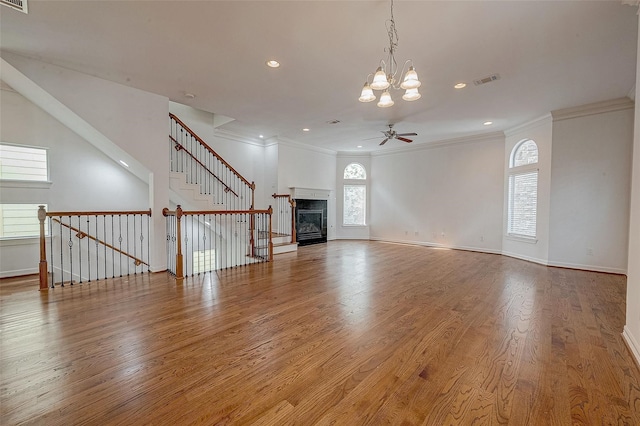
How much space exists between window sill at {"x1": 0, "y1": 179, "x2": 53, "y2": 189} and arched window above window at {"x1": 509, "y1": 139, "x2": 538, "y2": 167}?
388 inches

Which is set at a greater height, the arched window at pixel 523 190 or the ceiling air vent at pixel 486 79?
the ceiling air vent at pixel 486 79

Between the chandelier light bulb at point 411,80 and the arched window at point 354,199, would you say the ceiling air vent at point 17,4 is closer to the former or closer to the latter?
the chandelier light bulb at point 411,80

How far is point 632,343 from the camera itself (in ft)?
7.79

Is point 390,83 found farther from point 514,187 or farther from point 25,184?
point 25,184

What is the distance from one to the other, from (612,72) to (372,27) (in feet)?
12.3

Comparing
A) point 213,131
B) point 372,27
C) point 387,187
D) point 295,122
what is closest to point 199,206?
point 213,131

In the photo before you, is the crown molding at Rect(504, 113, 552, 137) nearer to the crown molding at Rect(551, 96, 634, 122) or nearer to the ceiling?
the crown molding at Rect(551, 96, 634, 122)

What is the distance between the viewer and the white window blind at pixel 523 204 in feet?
19.9

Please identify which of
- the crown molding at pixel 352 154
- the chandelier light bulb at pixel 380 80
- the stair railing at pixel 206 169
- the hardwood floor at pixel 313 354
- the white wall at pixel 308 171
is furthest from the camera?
the crown molding at pixel 352 154

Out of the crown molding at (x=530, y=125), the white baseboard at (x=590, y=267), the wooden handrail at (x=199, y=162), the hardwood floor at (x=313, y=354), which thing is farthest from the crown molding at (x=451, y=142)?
the wooden handrail at (x=199, y=162)

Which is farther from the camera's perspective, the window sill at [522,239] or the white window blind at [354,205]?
the white window blind at [354,205]

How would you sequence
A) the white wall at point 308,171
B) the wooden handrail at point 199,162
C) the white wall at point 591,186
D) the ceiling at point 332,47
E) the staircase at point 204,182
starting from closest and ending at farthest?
the ceiling at point 332,47 → the white wall at point 591,186 → the staircase at point 204,182 → the wooden handrail at point 199,162 → the white wall at point 308,171

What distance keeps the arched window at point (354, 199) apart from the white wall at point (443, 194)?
377 millimetres

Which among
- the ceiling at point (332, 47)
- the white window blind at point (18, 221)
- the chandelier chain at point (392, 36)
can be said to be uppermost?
the ceiling at point (332, 47)
